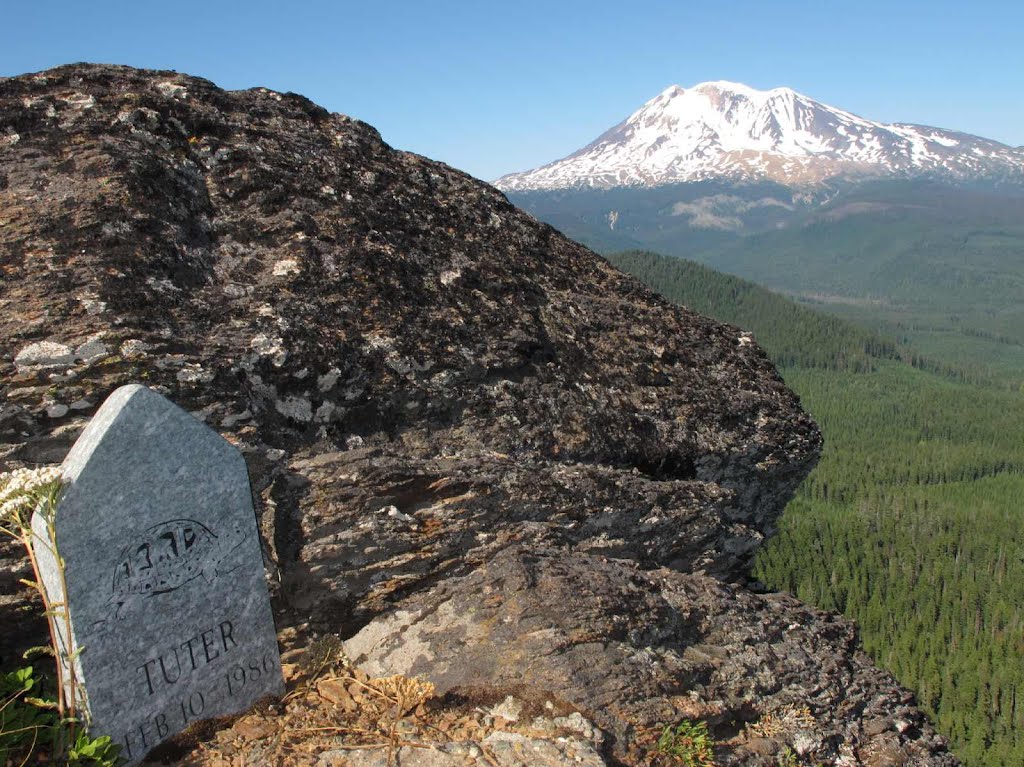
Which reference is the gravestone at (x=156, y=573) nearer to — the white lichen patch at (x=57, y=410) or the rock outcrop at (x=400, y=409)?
the rock outcrop at (x=400, y=409)

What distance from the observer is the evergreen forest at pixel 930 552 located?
68938 millimetres

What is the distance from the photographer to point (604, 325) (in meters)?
10.5

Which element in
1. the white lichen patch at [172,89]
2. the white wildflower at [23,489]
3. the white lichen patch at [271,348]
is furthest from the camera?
the white lichen patch at [172,89]

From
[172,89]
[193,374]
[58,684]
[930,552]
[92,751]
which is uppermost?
[172,89]

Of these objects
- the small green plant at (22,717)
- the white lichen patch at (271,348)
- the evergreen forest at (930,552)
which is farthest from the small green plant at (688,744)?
the evergreen forest at (930,552)

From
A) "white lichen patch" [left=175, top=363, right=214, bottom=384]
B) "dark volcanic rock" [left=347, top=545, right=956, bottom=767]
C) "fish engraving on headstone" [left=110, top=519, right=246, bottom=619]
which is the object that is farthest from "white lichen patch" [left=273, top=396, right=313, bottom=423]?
"dark volcanic rock" [left=347, top=545, right=956, bottom=767]

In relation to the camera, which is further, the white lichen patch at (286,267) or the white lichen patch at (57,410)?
the white lichen patch at (286,267)

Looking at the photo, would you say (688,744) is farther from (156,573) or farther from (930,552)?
(930,552)

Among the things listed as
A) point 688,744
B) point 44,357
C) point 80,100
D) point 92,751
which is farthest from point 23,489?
point 688,744

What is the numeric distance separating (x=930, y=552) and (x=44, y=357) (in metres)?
116

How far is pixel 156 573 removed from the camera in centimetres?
604

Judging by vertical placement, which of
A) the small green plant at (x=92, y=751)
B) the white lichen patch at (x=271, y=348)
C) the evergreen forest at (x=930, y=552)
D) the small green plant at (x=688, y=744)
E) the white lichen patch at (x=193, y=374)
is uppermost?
the white lichen patch at (x=271, y=348)

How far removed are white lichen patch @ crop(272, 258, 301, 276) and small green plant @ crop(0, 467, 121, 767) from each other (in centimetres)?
337

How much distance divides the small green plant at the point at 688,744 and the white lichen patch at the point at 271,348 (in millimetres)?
4911
